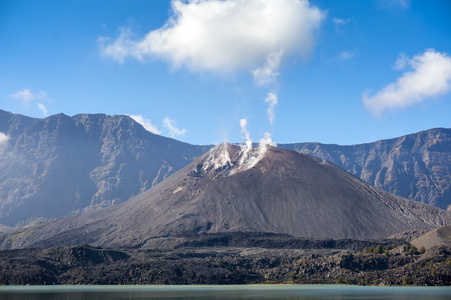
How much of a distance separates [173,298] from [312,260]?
7309 cm

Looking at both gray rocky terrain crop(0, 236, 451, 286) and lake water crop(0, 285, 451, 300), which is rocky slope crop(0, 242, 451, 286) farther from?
lake water crop(0, 285, 451, 300)

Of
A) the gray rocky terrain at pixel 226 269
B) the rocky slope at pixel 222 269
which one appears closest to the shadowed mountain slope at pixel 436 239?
the gray rocky terrain at pixel 226 269

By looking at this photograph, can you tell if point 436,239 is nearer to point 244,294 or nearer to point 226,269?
point 226,269

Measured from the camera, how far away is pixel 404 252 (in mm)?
160750

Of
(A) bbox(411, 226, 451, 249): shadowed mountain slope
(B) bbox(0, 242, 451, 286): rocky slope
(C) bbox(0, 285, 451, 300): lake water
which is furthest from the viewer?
(A) bbox(411, 226, 451, 249): shadowed mountain slope

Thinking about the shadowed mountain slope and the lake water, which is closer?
the lake water

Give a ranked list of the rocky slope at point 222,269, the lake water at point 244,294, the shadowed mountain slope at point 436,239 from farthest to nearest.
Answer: the shadowed mountain slope at point 436,239 < the rocky slope at point 222,269 < the lake water at point 244,294

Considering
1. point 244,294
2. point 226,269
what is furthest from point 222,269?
point 244,294

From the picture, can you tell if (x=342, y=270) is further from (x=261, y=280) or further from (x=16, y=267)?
(x=16, y=267)

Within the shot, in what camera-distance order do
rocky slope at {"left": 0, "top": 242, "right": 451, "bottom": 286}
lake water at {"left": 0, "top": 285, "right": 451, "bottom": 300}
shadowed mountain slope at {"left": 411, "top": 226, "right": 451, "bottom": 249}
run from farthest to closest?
shadowed mountain slope at {"left": 411, "top": 226, "right": 451, "bottom": 249} → rocky slope at {"left": 0, "top": 242, "right": 451, "bottom": 286} → lake water at {"left": 0, "top": 285, "right": 451, "bottom": 300}

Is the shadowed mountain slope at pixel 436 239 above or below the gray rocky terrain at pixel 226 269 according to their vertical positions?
above

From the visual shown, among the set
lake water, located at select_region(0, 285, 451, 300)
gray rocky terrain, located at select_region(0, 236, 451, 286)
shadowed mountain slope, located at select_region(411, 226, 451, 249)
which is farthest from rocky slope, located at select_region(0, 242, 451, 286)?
lake water, located at select_region(0, 285, 451, 300)

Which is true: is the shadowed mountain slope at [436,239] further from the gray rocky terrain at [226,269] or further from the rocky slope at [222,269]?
the rocky slope at [222,269]

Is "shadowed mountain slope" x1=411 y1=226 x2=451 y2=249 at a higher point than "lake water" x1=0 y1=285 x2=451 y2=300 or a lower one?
higher
